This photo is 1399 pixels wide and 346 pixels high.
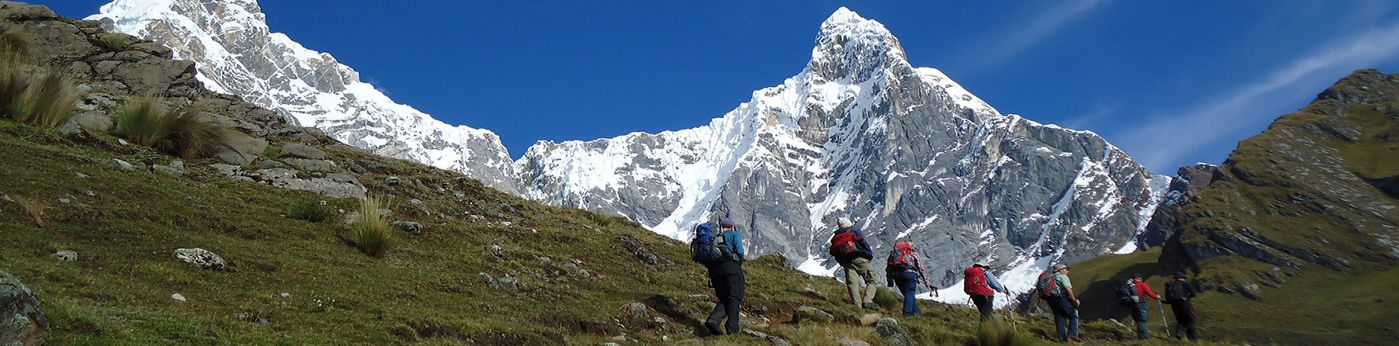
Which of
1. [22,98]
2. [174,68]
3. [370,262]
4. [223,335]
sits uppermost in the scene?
[174,68]

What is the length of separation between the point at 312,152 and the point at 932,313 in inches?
785

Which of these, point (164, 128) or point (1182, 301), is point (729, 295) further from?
point (164, 128)

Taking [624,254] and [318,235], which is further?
[624,254]

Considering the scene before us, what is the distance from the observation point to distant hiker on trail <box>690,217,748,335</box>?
14.1 m

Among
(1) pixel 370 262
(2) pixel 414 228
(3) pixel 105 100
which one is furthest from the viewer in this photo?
(3) pixel 105 100

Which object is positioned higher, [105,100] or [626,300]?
[105,100]

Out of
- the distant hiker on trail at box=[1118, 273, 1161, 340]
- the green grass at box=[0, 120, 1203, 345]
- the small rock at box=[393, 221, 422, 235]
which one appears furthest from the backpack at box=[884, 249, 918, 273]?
the small rock at box=[393, 221, 422, 235]

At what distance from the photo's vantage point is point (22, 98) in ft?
67.0

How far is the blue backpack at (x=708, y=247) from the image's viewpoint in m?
14.3

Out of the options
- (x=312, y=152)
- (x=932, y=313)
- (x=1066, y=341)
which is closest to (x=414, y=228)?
(x=312, y=152)

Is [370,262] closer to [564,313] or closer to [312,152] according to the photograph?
[564,313]

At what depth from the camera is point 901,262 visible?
20281mm

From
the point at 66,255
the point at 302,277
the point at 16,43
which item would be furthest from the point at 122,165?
the point at 16,43

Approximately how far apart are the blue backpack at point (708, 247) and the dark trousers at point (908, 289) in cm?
695
